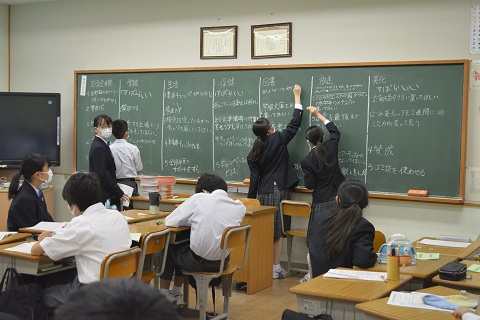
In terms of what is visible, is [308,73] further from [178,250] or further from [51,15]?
[51,15]

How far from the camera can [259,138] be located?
6.65 m


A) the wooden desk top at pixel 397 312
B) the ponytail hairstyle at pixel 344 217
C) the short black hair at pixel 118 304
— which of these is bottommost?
the wooden desk top at pixel 397 312

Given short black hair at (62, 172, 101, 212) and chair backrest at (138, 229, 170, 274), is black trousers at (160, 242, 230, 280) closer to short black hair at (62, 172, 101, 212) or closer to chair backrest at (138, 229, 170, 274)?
chair backrest at (138, 229, 170, 274)

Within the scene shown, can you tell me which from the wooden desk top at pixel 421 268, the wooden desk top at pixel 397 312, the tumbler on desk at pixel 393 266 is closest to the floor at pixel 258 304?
the wooden desk top at pixel 421 268

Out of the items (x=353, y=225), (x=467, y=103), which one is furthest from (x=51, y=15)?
(x=353, y=225)

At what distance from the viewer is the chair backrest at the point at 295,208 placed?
6336mm

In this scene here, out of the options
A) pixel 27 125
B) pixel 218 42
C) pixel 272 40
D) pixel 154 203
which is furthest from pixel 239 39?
pixel 27 125

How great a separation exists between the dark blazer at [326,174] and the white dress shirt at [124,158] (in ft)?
6.30

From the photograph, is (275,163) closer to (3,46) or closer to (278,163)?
(278,163)

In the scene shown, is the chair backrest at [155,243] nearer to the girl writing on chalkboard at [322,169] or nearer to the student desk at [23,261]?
the student desk at [23,261]

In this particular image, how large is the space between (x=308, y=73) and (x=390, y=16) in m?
1.00

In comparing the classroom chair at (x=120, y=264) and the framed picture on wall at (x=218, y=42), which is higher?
the framed picture on wall at (x=218, y=42)

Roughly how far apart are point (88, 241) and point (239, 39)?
386 centimetres

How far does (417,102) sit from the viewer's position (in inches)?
240
